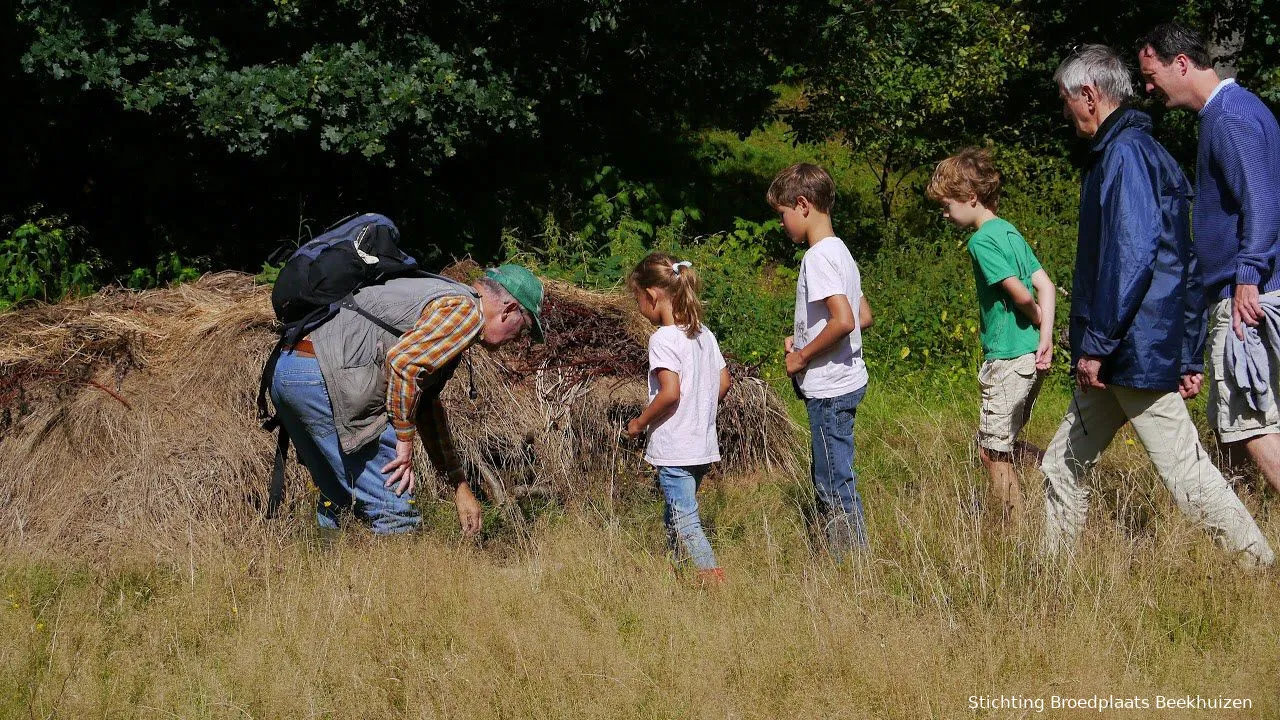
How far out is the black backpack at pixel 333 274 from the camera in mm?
3711

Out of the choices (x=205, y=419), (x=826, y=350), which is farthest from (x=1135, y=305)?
(x=205, y=419)

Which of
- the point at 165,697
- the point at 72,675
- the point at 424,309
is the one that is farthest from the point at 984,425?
the point at 72,675

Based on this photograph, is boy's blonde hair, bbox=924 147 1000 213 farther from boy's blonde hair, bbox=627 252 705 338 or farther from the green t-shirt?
boy's blonde hair, bbox=627 252 705 338

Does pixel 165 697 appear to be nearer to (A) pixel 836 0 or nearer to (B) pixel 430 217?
(B) pixel 430 217

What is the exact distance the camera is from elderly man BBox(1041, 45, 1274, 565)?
359cm

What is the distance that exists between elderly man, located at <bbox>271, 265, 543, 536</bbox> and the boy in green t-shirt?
197 cm

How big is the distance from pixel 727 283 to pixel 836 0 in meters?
4.37

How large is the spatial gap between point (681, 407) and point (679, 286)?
0.47 m

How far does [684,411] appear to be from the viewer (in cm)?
409

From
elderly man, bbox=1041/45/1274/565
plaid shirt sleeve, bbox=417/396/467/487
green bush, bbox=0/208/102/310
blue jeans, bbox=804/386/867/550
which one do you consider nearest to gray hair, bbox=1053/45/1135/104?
elderly man, bbox=1041/45/1274/565

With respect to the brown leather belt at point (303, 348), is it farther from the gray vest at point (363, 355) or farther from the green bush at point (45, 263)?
the green bush at point (45, 263)

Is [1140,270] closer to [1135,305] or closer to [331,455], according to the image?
[1135,305]

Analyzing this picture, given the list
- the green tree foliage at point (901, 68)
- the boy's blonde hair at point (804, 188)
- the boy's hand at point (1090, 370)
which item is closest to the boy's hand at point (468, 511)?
the boy's blonde hair at point (804, 188)

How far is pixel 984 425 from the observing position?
179 inches
